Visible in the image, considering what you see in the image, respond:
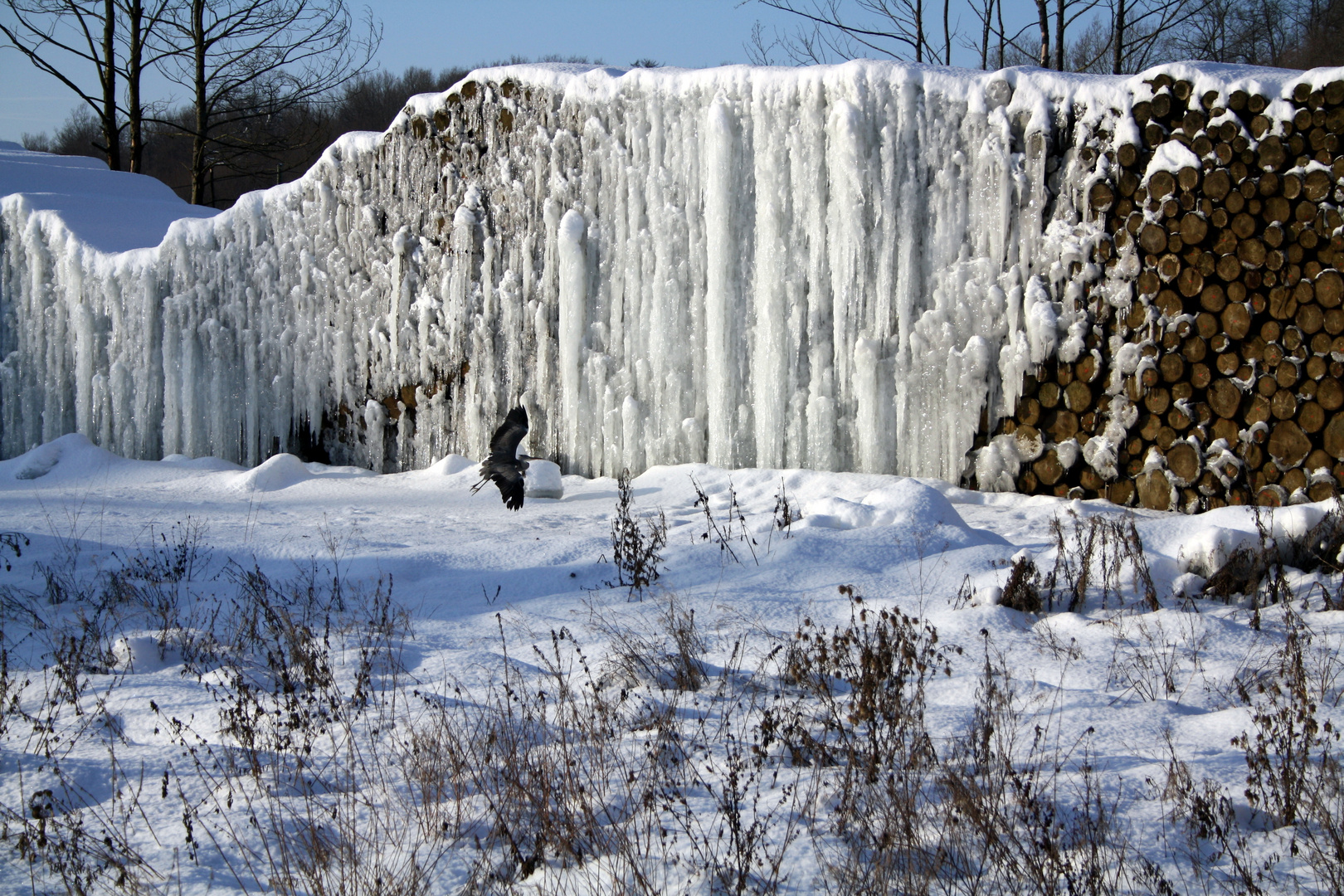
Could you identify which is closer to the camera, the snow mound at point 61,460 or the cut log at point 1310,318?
the cut log at point 1310,318

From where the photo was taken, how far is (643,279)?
6.68m

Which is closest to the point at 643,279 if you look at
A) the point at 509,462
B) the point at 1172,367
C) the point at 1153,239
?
the point at 509,462

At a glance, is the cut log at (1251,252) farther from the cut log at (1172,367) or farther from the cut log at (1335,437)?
the cut log at (1335,437)

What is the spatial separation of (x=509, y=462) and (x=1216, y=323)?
402 cm

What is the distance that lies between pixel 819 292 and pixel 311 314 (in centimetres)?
469

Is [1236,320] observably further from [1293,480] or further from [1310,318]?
[1293,480]

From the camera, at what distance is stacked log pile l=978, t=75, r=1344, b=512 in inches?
188

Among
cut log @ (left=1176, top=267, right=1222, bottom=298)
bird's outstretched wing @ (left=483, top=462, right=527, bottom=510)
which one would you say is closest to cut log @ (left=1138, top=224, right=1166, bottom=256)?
cut log @ (left=1176, top=267, right=1222, bottom=298)

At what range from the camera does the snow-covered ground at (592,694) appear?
1.96 m

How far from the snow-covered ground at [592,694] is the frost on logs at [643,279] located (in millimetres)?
1064

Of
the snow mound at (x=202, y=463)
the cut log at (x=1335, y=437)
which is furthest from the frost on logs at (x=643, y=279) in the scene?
the cut log at (x=1335, y=437)

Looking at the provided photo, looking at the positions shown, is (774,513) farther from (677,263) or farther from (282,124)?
(282,124)

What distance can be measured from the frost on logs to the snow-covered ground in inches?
41.9

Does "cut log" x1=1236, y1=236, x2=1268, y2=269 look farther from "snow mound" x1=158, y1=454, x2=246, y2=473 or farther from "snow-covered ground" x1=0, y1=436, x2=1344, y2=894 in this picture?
"snow mound" x1=158, y1=454, x2=246, y2=473
